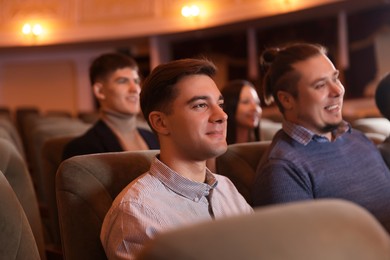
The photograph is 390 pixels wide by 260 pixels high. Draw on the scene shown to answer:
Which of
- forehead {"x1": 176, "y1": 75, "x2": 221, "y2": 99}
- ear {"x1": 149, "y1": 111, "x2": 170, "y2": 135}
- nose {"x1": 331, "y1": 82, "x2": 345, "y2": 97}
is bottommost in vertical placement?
ear {"x1": 149, "y1": 111, "x2": 170, "y2": 135}

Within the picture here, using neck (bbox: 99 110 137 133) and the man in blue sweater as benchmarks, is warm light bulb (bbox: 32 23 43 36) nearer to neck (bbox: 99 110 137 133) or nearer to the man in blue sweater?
neck (bbox: 99 110 137 133)

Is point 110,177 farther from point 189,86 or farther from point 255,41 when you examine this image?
point 255,41

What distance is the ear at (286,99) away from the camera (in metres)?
2.09

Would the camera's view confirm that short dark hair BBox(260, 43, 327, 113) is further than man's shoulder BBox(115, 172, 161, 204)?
Yes

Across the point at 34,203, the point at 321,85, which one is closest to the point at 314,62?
the point at 321,85

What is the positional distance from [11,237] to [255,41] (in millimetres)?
8373

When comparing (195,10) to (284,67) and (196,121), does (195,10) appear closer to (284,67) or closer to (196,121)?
(284,67)

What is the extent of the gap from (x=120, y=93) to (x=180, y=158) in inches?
54.8

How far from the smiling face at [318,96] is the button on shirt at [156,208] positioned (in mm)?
540

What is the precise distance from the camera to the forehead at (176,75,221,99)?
1598 millimetres

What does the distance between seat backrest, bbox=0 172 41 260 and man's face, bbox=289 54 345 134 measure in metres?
1.03

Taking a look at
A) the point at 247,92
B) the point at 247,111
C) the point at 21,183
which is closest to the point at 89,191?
the point at 21,183

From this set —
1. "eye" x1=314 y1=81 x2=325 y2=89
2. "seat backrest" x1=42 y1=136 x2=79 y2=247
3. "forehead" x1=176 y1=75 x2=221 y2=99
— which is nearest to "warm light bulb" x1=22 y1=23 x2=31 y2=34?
"seat backrest" x1=42 y1=136 x2=79 y2=247

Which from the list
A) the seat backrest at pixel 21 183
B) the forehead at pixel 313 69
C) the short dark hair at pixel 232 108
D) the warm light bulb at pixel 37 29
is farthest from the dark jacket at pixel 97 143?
the warm light bulb at pixel 37 29
